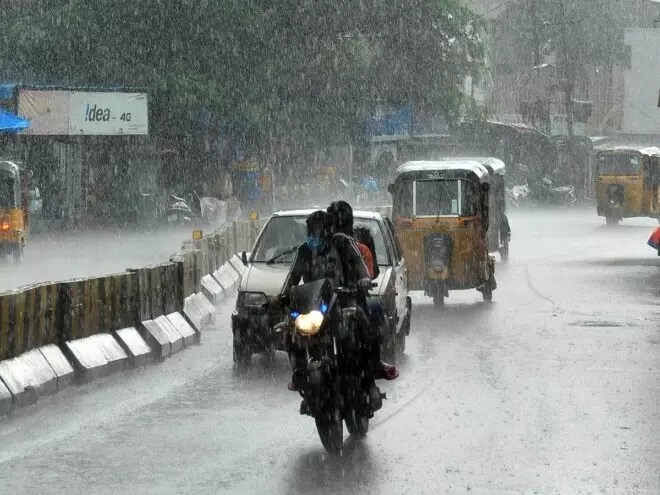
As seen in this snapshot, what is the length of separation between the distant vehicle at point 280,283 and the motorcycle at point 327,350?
338cm

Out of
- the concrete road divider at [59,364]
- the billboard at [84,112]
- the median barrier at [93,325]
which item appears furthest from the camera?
the billboard at [84,112]

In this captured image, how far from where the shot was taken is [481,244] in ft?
64.8

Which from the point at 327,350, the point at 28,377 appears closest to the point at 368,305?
the point at 327,350

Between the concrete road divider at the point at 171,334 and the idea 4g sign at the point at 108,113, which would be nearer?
the concrete road divider at the point at 171,334

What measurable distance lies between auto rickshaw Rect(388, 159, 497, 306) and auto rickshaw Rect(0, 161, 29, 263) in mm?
10829

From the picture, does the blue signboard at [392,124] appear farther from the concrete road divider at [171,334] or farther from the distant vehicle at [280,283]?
the concrete road divider at [171,334]

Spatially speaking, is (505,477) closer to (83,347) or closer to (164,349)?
(83,347)

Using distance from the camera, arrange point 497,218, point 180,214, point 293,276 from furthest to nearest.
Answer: point 180,214, point 497,218, point 293,276

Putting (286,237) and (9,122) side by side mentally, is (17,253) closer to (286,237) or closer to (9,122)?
(9,122)

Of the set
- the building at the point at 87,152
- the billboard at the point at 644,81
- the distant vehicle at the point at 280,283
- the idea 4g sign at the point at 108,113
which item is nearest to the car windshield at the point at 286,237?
the distant vehicle at the point at 280,283

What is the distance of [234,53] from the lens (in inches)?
1681

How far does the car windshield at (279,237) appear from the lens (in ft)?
47.7

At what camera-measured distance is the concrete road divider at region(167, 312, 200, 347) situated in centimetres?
1490

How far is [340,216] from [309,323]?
115cm
